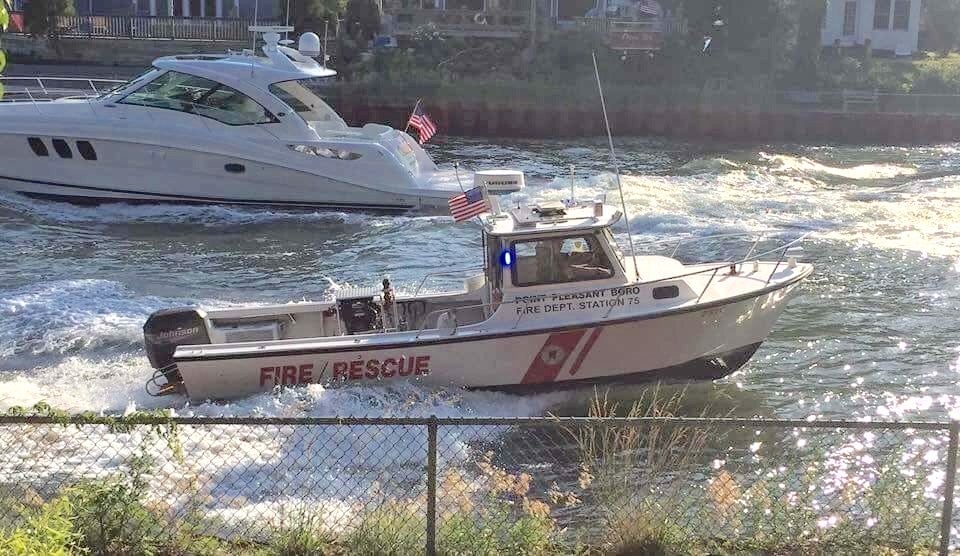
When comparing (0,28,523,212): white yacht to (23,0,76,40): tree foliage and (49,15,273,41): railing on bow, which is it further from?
(49,15,273,41): railing on bow

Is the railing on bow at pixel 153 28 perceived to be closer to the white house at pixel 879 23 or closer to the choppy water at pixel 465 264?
the choppy water at pixel 465 264

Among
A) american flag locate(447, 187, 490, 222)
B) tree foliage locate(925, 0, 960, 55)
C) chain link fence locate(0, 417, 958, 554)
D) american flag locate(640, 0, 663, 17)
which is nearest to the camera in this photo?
chain link fence locate(0, 417, 958, 554)

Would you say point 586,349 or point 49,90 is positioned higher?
point 49,90

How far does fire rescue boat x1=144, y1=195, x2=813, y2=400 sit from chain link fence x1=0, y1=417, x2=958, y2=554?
0.65 meters

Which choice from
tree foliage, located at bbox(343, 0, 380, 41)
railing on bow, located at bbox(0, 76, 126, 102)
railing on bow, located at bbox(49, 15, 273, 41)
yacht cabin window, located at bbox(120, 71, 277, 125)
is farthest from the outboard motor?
railing on bow, located at bbox(49, 15, 273, 41)

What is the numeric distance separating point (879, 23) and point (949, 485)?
45.5m

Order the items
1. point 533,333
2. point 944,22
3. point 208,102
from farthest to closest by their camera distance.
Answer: point 944,22 < point 208,102 < point 533,333

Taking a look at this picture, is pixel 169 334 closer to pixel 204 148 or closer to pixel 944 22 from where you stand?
pixel 204 148

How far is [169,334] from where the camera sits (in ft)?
38.7

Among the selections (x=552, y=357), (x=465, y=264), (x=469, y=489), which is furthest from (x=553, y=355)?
(x=465, y=264)

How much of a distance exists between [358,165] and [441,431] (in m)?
11.4

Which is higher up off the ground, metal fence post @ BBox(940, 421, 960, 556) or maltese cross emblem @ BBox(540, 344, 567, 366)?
metal fence post @ BBox(940, 421, 960, 556)

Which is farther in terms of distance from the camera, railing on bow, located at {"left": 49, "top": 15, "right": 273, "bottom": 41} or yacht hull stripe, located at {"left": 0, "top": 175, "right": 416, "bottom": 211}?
railing on bow, located at {"left": 49, "top": 15, "right": 273, "bottom": 41}

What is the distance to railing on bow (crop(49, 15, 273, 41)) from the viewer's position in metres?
39.5
